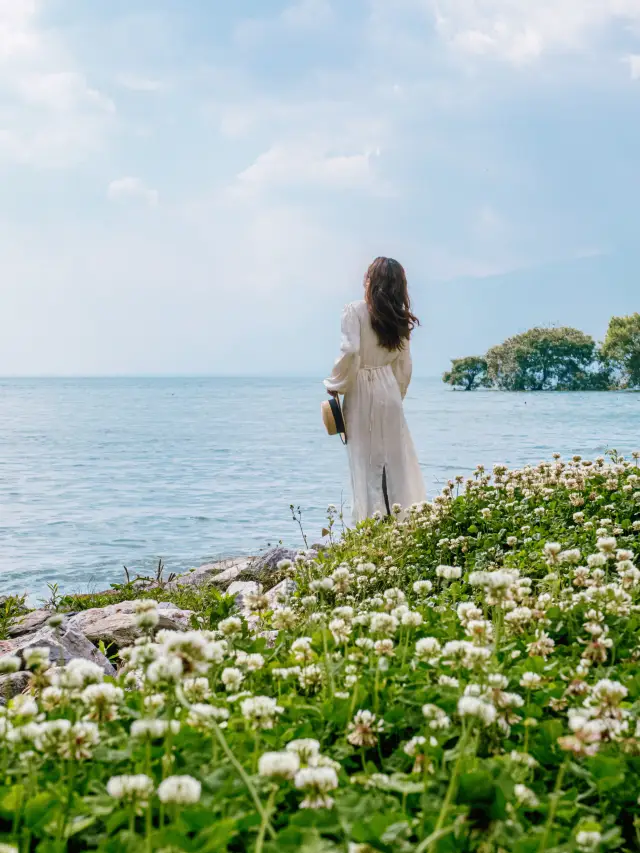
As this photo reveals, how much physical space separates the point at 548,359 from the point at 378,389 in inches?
2419

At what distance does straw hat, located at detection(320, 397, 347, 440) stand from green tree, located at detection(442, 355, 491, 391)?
6544 cm

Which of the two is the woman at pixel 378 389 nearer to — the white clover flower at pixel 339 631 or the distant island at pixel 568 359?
the white clover flower at pixel 339 631

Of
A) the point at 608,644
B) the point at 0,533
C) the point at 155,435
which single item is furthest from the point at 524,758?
the point at 155,435

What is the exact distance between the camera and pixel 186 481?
708 inches

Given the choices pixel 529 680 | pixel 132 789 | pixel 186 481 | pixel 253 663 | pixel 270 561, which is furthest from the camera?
pixel 186 481

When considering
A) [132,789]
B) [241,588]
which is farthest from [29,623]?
[132,789]

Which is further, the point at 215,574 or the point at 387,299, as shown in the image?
the point at 215,574

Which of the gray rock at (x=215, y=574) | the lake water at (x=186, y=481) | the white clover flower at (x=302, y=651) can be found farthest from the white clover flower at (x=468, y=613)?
the lake water at (x=186, y=481)

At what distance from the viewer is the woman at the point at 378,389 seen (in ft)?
27.1

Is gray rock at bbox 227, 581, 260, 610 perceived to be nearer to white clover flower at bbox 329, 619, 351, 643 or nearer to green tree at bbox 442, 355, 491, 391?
white clover flower at bbox 329, 619, 351, 643

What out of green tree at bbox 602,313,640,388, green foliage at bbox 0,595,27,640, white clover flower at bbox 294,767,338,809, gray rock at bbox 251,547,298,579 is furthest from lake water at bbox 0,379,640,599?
green tree at bbox 602,313,640,388

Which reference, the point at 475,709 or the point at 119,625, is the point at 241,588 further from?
the point at 475,709

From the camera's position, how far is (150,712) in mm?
1989

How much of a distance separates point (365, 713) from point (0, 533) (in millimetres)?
11232
